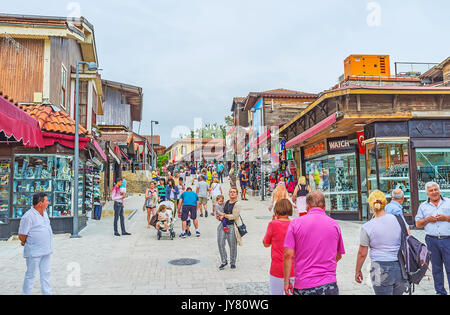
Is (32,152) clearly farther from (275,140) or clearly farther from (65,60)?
(275,140)

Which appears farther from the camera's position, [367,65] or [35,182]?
[367,65]

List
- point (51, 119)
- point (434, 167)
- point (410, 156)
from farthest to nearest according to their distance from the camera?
point (434, 167) → point (410, 156) → point (51, 119)

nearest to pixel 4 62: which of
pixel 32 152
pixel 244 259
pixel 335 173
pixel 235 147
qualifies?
pixel 32 152

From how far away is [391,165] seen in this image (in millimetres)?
12797

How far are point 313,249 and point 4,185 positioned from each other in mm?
11370

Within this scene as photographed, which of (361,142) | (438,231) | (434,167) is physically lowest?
(438,231)

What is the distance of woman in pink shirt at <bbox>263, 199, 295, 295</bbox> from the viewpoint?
14.4 ft

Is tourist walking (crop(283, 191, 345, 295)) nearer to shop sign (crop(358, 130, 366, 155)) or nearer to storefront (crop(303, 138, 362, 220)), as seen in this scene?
shop sign (crop(358, 130, 366, 155))


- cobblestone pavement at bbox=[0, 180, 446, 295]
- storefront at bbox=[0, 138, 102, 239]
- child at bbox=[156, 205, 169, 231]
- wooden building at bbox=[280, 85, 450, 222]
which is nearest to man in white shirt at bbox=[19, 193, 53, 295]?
cobblestone pavement at bbox=[0, 180, 446, 295]

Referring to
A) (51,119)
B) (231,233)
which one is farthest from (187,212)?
(51,119)

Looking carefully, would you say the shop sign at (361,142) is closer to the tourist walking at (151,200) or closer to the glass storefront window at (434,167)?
the glass storefront window at (434,167)

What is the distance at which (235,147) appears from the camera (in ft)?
153

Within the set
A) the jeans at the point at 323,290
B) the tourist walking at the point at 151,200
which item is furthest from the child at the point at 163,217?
the jeans at the point at 323,290

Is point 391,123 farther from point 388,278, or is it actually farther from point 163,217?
point 388,278
